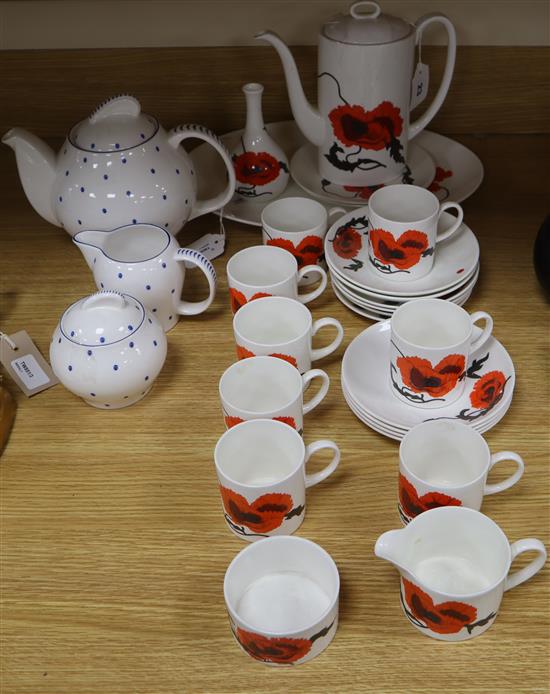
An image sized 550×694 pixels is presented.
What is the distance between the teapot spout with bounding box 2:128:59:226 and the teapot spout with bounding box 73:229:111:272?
0.09 m

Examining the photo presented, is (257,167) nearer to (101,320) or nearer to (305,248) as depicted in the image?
(305,248)

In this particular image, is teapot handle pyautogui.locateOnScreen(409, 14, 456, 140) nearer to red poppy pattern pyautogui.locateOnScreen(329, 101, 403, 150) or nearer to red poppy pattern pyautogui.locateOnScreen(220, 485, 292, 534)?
red poppy pattern pyautogui.locateOnScreen(329, 101, 403, 150)

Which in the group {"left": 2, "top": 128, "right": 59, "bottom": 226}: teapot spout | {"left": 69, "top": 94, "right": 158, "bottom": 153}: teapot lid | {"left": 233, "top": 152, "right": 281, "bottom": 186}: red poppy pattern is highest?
{"left": 69, "top": 94, "right": 158, "bottom": 153}: teapot lid

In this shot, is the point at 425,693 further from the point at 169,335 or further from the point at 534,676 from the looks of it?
the point at 169,335

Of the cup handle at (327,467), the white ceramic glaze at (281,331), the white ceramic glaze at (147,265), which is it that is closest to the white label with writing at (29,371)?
the white ceramic glaze at (147,265)

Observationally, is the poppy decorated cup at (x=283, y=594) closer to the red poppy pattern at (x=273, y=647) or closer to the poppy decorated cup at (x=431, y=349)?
the red poppy pattern at (x=273, y=647)

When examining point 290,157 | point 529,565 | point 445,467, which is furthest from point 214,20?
point 529,565

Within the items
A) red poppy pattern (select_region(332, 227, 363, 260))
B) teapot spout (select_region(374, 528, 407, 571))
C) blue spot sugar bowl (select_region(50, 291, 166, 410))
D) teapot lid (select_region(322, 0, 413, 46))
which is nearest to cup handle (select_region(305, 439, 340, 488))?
teapot spout (select_region(374, 528, 407, 571))

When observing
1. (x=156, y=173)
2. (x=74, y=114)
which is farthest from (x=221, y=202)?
(x=74, y=114)

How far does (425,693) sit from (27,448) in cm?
47

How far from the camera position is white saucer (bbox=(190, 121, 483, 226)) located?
3.73ft

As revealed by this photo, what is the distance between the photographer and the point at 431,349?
806mm

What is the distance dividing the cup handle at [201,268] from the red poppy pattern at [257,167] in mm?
215

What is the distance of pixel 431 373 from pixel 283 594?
0.88ft
